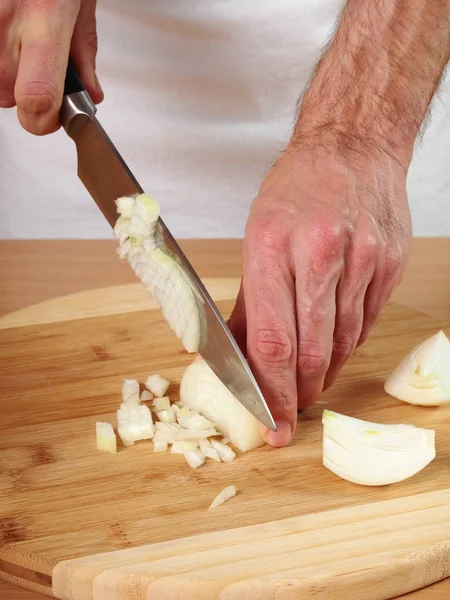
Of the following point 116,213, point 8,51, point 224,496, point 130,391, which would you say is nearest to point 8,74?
point 8,51

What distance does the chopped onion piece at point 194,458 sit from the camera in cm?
130

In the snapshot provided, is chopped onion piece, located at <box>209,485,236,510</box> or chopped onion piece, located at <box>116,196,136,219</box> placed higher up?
chopped onion piece, located at <box>116,196,136,219</box>

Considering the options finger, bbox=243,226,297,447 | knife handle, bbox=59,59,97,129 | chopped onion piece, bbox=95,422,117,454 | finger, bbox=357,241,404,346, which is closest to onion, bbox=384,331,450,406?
finger, bbox=357,241,404,346

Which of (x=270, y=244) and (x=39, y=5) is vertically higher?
(x=39, y=5)

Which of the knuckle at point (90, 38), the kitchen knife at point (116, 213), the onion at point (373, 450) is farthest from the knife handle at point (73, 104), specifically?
the onion at point (373, 450)

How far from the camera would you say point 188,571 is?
3.48ft

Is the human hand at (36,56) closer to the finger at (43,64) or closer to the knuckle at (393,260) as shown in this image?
the finger at (43,64)

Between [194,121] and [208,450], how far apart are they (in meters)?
1.09

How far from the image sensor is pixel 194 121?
218 centimetres

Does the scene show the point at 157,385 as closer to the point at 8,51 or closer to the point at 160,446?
the point at 160,446

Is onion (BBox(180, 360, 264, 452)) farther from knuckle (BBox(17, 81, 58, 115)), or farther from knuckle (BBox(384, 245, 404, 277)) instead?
knuckle (BBox(17, 81, 58, 115))

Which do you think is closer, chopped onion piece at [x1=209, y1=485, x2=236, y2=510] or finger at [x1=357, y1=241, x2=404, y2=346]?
chopped onion piece at [x1=209, y1=485, x2=236, y2=510]

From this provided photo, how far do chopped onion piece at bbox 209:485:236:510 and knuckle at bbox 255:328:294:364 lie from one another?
0.20 m

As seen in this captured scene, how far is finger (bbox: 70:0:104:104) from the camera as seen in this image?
169 centimetres
